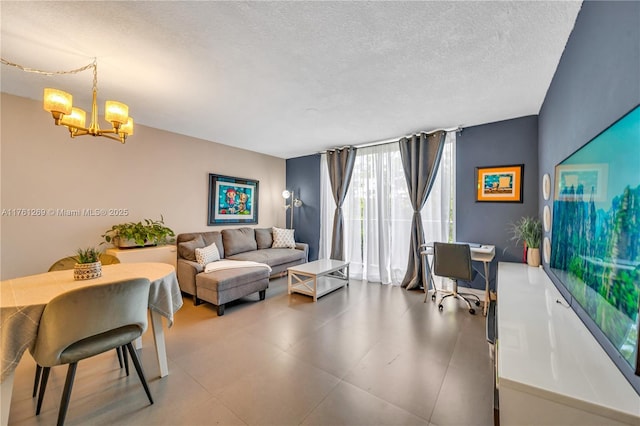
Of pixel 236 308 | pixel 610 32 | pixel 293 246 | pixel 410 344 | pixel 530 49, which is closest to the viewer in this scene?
pixel 610 32

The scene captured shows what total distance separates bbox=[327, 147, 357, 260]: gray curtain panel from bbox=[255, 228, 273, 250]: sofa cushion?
53.6 inches

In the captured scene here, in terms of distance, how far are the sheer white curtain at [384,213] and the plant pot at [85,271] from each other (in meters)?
3.78

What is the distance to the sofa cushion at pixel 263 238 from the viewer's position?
16.5ft

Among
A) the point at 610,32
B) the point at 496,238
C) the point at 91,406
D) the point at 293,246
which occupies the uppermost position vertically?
the point at 610,32

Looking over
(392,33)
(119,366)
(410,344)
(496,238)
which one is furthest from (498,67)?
(119,366)

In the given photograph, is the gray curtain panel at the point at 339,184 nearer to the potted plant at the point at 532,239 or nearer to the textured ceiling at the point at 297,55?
the textured ceiling at the point at 297,55

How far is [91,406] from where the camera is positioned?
5.13 ft

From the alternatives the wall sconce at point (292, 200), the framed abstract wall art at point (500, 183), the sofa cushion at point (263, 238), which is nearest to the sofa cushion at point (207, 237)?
the sofa cushion at point (263, 238)

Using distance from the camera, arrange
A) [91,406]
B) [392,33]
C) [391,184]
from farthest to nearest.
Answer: [391,184]
[392,33]
[91,406]

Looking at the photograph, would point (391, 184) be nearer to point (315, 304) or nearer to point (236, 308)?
point (315, 304)

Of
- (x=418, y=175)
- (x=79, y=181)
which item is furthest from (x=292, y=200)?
(x=79, y=181)

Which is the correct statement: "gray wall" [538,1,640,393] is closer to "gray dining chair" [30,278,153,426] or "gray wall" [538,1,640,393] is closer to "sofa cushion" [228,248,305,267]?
"gray dining chair" [30,278,153,426]

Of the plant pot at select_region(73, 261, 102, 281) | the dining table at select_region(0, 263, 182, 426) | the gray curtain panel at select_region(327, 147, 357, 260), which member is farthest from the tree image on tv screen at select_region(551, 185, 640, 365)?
the gray curtain panel at select_region(327, 147, 357, 260)

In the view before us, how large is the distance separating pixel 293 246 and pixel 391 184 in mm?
2386
